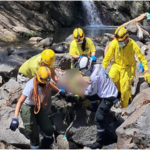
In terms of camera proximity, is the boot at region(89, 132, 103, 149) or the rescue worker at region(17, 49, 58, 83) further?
the rescue worker at region(17, 49, 58, 83)

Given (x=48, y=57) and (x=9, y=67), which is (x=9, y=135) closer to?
(x=48, y=57)

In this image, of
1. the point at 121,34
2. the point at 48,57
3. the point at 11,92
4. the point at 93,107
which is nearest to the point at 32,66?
the point at 48,57

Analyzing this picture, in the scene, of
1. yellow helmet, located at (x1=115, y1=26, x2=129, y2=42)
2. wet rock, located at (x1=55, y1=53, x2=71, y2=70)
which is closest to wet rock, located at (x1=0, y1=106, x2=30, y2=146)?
yellow helmet, located at (x1=115, y1=26, x2=129, y2=42)

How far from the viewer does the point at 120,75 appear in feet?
20.1

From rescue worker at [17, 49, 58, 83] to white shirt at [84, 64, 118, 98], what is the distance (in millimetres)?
914

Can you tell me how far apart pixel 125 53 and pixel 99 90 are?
4.70ft

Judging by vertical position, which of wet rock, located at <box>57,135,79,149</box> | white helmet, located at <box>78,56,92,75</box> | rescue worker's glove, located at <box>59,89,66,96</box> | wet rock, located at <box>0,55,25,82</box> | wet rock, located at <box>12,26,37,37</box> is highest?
white helmet, located at <box>78,56,92,75</box>

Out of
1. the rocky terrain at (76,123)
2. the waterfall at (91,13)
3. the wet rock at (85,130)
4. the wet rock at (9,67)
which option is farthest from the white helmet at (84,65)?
the waterfall at (91,13)

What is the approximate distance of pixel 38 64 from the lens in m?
5.59

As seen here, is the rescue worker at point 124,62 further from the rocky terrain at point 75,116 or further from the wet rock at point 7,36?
the wet rock at point 7,36

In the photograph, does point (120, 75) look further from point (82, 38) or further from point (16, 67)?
point (16, 67)

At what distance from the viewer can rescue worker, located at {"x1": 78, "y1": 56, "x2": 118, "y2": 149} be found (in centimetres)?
468

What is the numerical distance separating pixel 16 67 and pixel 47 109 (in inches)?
176

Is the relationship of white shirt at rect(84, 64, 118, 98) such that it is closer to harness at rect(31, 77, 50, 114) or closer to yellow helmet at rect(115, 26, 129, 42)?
harness at rect(31, 77, 50, 114)
